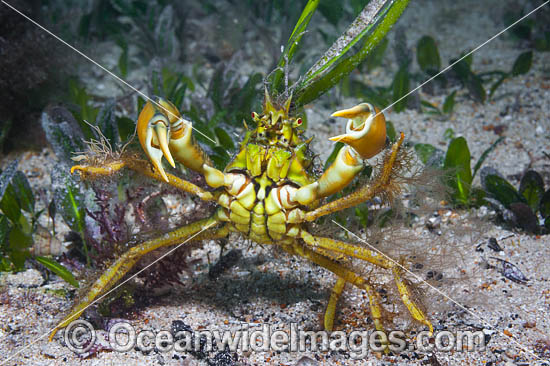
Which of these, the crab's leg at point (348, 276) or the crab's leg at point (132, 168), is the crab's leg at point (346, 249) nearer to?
the crab's leg at point (348, 276)

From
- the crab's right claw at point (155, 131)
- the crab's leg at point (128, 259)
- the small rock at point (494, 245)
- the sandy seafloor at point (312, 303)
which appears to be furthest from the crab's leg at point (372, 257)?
the small rock at point (494, 245)

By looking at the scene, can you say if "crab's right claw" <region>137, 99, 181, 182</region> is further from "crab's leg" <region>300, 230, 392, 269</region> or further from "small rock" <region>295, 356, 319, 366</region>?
"small rock" <region>295, 356, 319, 366</region>

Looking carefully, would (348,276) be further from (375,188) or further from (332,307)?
(375,188)

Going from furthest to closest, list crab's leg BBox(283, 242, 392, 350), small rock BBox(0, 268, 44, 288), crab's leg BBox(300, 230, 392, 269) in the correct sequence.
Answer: small rock BBox(0, 268, 44, 288) < crab's leg BBox(283, 242, 392, 350) < crab's leg BBox(300, 230, 392, 269)

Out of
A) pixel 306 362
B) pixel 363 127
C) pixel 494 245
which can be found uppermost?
pixel 494 245

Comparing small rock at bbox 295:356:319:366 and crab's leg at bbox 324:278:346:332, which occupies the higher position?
crab's leg at bbox 324:278:346:332

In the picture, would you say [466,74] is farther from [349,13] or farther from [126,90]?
[126,90]

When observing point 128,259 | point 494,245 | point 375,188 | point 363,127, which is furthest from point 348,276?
point 494,245

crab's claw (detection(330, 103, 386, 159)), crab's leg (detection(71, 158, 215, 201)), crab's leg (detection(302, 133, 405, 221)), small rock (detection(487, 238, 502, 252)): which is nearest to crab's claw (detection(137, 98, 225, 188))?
crab's leg (detection(71, 158, 215, 201))
